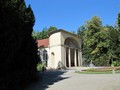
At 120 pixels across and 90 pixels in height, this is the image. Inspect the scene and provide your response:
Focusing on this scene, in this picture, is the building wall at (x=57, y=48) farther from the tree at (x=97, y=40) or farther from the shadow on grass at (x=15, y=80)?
the shadow on grass at (x=15, y=80)

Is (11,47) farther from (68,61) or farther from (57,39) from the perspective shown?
(68,61)

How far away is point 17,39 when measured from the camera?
1251 centimetres

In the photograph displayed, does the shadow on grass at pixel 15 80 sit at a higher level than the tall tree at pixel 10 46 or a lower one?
lower

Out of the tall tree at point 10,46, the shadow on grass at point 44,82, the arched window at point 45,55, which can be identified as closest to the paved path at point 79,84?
the shadow on grass at point 44,82

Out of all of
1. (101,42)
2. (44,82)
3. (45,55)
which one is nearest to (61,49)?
(45,55)

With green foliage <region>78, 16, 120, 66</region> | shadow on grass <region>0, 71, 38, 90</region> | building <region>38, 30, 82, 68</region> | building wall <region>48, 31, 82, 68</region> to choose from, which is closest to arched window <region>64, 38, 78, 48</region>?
building <region>38, 30, 82, 68</region>

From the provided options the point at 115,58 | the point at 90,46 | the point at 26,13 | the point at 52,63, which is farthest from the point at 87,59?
the point at 26,13

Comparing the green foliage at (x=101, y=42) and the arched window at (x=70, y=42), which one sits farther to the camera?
the green foliage at (x=101, y=42)

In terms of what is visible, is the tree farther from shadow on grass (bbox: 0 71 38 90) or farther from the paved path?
shadow on grass (bbox: 0 71 38 90)

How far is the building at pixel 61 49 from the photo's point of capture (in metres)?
41.5

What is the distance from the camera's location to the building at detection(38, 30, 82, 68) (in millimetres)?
41531

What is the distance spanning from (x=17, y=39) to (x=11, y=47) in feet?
2.85

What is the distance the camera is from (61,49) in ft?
136

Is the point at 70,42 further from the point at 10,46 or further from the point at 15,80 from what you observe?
the point at 10,46
